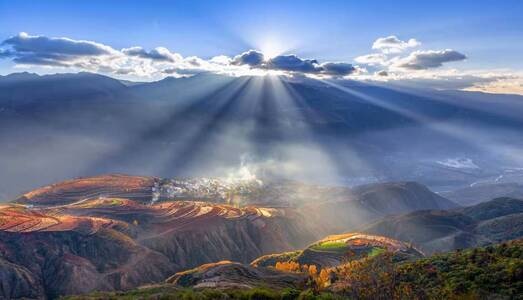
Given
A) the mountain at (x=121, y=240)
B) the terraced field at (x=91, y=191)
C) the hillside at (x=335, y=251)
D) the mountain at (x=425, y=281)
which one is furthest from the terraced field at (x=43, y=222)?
the mountain at (x=425, y=281)

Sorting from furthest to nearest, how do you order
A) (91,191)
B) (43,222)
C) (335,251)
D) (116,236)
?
(91,191)
(116,236)
(43,222)
(335,251)

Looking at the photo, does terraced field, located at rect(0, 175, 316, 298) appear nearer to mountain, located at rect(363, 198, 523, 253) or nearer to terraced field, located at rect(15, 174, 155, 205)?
terraced field, located at rect(15, 174, 155, 205)

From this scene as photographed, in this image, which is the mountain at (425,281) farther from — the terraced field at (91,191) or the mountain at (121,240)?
the terraced field at (91,191)

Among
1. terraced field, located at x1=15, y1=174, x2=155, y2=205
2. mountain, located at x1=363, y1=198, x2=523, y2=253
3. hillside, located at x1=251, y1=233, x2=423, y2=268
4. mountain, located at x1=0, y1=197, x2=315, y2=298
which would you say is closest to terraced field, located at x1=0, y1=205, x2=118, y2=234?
mountain, located at x1=0, y1=197, x2=315, y2=298

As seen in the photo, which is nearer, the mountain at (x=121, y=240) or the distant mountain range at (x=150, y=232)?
the mountain at (x=121, y=240)

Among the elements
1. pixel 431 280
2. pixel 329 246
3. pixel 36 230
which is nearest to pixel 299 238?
pixel 329 246

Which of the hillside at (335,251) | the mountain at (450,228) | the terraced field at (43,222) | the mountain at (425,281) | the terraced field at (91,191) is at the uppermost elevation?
the mountain at (425,281)

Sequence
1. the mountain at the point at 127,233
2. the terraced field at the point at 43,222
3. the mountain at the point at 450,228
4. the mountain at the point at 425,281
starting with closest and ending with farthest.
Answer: the mountain at the point at 425,281
the mountain at the point at 127,233
the terraced field at the point at 43,222
the mountain at the point at 450,228

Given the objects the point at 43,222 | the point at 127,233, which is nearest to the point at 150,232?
the point at 127,233

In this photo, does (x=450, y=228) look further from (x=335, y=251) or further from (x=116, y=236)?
(x=116, y=236)

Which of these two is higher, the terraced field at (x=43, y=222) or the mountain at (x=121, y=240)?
the terraced field at (x=43, y=222)
